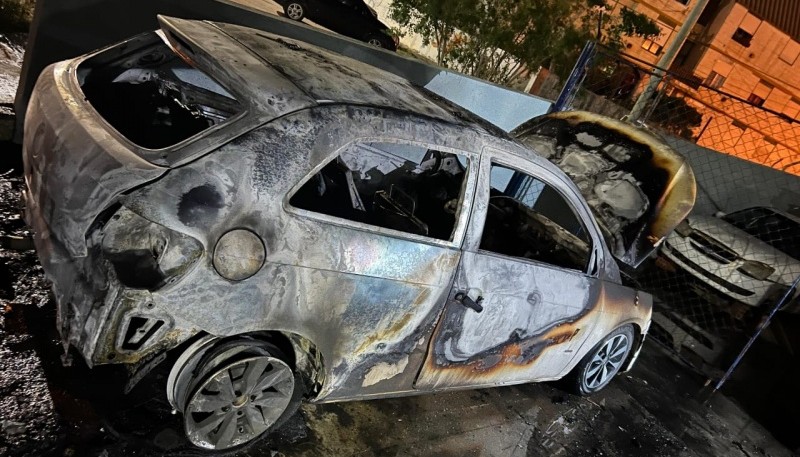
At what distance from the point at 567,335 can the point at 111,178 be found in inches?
118

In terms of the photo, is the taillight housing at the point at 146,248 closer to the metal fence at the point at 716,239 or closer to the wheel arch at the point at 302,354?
the wheel arch at the point at 302,354

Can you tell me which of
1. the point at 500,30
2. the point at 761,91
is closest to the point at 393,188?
the point at 500,30

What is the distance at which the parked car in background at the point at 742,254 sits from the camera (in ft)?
20.1

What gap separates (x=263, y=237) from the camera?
2.15 meters

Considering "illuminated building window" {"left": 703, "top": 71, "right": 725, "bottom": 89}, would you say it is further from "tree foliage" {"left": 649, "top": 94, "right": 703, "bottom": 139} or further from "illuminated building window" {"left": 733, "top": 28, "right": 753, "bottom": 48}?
"tree foliage" {"left": 649, "top": 94, "right": 703, "bottom": 139}

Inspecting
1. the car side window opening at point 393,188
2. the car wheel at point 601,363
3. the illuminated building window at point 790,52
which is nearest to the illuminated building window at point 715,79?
the illuminated building window at point 790,52

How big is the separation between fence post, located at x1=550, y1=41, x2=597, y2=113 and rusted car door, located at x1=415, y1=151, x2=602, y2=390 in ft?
10.4

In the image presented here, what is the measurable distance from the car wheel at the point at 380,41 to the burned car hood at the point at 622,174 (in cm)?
822

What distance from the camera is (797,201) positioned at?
9008 millimetres

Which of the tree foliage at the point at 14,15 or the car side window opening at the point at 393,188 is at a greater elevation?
the car side window opening at the point at 393,188

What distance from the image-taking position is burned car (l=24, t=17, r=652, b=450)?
2.03 meters

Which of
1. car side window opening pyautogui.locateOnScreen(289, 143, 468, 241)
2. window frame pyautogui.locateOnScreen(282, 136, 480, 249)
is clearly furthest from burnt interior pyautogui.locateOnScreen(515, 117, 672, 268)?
window frame pyautogui.locateOnScreen(282, 136, 480, 249)

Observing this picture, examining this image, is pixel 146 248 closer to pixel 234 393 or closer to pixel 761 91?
pixel 234 393

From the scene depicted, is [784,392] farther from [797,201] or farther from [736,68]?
[736,68]
